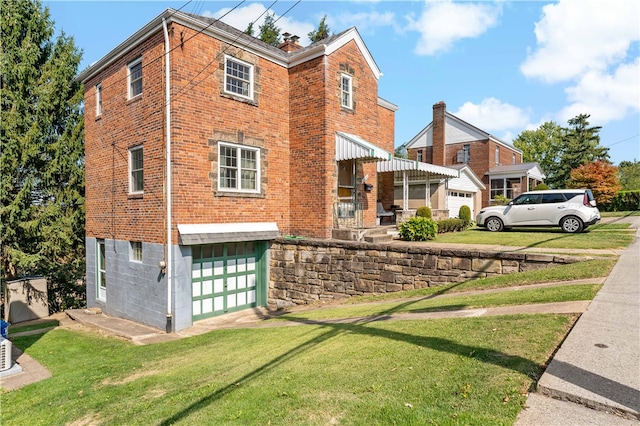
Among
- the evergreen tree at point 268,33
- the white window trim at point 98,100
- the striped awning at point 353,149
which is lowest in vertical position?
the striped awning at point 353,149

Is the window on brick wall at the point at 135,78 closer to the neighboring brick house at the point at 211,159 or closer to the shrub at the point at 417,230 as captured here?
the neighboring brick house at the point at 211,159

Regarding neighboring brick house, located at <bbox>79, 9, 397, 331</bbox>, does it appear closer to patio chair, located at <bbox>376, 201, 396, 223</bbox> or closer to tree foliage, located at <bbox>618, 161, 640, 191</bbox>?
patio chair, located at <bbox>376, 201, 396, 223</bbox>

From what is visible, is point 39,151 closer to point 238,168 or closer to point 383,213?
point 238,168

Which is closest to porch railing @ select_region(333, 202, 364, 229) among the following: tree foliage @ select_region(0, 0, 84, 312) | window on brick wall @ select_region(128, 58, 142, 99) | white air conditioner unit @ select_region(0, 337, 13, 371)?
window on brick wall @ select_region(128, 58, 142, 99)

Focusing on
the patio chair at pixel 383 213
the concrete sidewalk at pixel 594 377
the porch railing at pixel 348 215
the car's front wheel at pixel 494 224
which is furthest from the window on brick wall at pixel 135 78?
the car's front wheel at pixel 494 224

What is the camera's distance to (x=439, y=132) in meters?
35.8

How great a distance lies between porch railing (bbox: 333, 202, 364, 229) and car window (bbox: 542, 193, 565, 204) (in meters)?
7.22

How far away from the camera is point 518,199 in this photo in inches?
608

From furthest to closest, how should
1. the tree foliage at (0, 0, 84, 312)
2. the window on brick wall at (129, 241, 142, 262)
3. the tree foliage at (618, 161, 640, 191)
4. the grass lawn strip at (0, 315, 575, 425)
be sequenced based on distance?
the tree foliage at (618, 161, 640, 191) < the tree foliage at (0, 0, 84, 312) < the window on brick wall at (129, 241, 142, 262) < the grass lawn strip at (0, 315, 575, 425)

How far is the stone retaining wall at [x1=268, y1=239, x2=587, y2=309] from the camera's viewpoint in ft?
30.9

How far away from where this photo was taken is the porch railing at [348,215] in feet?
45.1

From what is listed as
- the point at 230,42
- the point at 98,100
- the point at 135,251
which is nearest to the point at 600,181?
the point at 230,42

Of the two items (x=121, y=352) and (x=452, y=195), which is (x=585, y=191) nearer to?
(x=452, y=195)

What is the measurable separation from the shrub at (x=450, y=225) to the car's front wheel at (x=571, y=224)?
4.96 m
